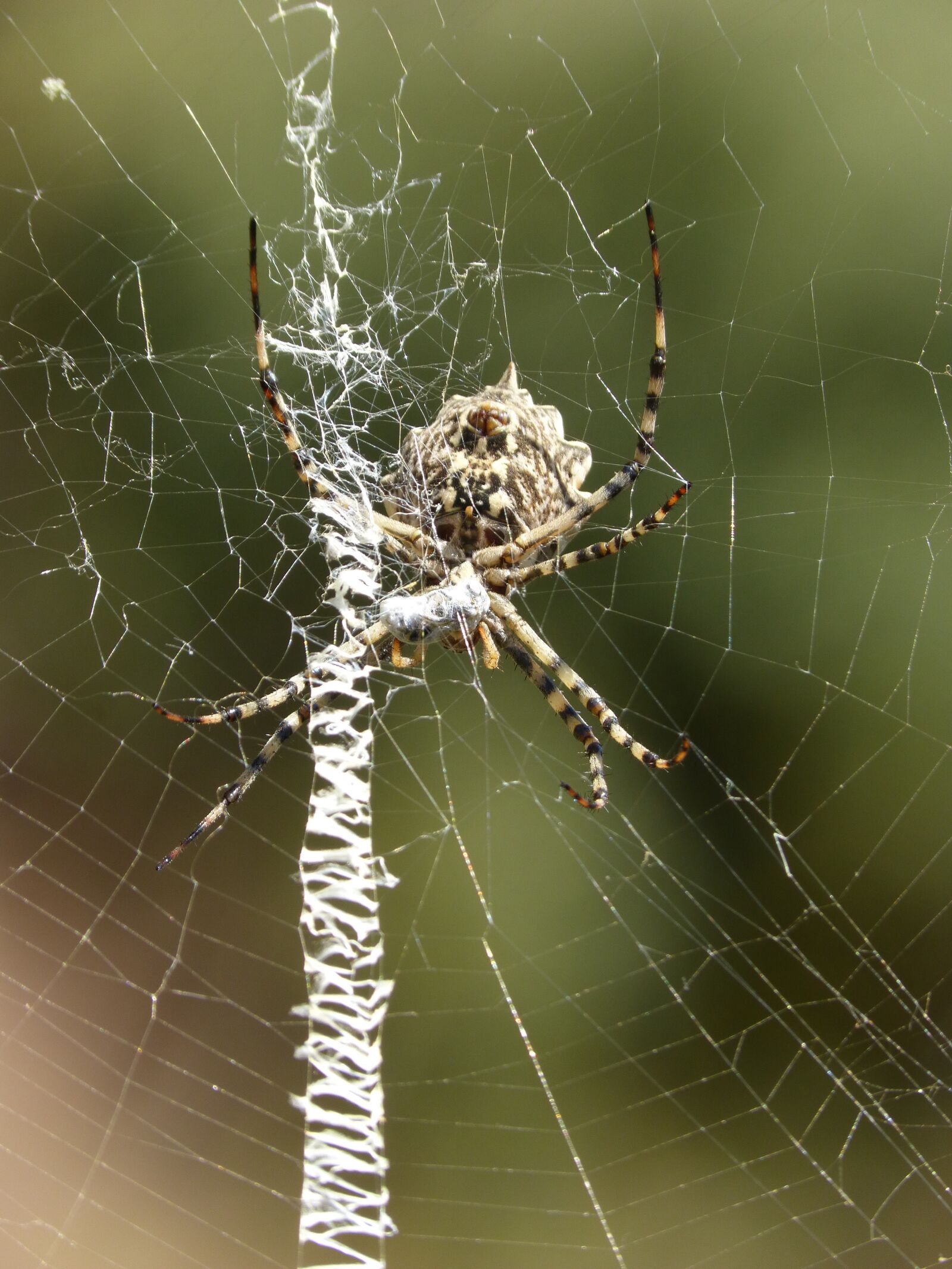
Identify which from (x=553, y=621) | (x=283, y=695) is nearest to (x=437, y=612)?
(x=283, y=695)

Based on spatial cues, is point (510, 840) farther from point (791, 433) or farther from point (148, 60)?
point (148, 60)

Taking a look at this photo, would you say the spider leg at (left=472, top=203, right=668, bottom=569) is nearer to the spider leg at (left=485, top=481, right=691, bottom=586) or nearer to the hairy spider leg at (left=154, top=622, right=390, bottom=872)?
the spider leg at (left=485, top=481, right=691, bottom=586)

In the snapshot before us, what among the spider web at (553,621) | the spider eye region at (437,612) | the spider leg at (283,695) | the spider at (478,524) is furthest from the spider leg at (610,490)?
the spider web at (553,621)

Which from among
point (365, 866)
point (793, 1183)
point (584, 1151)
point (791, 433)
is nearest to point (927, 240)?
point (791, 433)

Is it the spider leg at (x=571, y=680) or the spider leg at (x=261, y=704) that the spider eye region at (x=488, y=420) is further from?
the spider leg at (x=261, y=704)

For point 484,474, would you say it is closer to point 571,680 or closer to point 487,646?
point 487,646

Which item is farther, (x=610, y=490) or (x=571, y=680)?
(x=571, y=680)
